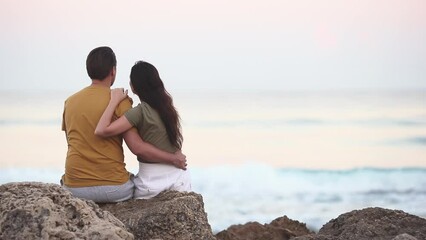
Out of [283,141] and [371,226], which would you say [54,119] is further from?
[371,226]

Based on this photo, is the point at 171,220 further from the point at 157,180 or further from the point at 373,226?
the point at 373,226

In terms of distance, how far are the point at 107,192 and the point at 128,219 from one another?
0.60 m

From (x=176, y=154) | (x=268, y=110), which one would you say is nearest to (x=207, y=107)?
(x=268, y=110)

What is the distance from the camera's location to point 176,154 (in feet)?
22.4

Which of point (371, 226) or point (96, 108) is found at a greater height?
point (96, 108)

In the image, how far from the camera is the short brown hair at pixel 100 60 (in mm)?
6777

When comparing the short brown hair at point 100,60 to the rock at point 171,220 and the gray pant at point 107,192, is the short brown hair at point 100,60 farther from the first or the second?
the rock at point 171,220

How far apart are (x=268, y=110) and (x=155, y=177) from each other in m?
Answer: 33.7

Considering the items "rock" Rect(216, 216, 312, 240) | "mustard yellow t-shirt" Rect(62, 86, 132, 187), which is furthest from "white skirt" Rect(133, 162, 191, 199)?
"rock" Rect(216, 216, 312, 240)

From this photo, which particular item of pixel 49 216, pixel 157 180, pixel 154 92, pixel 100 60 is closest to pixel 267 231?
pixel 157 180

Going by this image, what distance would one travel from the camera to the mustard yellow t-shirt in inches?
267

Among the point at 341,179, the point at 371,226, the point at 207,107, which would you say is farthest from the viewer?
the point at 207,107

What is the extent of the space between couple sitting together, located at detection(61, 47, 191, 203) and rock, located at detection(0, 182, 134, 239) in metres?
1.10

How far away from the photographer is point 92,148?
267 inches
